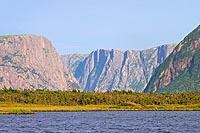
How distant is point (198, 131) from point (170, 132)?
6509 mm

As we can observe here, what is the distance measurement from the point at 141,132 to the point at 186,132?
10.3m

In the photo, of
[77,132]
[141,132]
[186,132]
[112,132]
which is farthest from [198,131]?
[77,132]

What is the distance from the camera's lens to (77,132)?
112000 mm

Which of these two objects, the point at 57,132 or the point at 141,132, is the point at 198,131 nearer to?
the point at 141,132

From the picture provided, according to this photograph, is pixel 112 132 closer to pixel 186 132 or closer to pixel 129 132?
pixel 129 132

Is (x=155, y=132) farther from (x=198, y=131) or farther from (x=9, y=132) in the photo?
(x=9, y=132)

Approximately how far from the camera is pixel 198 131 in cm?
10950

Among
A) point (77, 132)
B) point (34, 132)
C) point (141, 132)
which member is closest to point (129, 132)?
point (141, 132)

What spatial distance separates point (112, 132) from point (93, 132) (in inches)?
175

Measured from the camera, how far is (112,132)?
11162 cm

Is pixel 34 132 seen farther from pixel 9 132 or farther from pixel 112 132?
pixel 112 132

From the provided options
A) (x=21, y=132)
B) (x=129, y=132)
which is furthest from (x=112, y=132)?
(x=21, y=132)

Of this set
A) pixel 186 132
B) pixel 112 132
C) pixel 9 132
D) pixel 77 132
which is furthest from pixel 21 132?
pixel 186 132

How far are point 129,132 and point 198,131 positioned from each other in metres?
15.8
